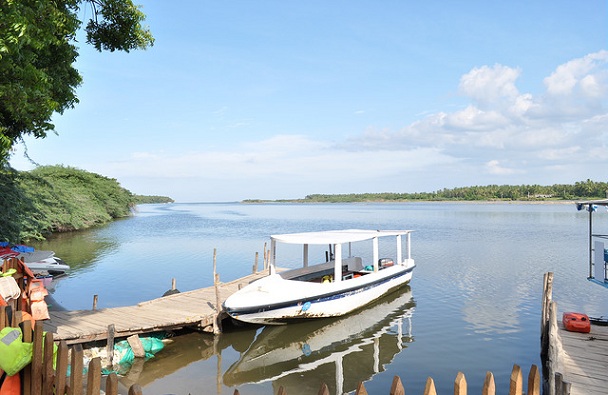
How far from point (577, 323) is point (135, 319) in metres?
11.0

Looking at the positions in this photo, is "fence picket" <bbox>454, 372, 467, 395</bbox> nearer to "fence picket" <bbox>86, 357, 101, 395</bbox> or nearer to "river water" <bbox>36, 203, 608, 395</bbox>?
"fence picket" <bbox>86, 357, 101, 395</bbox>

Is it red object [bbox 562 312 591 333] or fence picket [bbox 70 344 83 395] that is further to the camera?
red object [bbox 562 312 591 333]

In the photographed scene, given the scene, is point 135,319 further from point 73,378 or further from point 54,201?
point 54,201

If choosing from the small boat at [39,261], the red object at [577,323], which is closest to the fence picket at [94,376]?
the red object at [577,323]

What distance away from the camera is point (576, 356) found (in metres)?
8.87

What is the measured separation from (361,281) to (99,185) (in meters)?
60.0

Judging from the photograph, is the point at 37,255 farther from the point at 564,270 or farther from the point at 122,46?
the point at 564,270

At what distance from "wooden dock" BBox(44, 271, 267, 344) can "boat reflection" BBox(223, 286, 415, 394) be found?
5.78 feet

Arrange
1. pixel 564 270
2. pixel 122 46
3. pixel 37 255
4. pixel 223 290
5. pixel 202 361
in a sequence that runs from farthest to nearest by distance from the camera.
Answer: pixel 564 270, pixel 37 255, pixel 223 290, pixel 122 46, pixel 202 361

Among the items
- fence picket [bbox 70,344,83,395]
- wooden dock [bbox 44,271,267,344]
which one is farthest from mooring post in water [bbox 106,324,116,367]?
fence picket [bbox 70,344,83,395]

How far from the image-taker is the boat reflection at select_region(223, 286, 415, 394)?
1036 centimetres

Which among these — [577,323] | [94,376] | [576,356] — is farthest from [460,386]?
[577,323]

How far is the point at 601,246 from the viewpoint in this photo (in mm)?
11883

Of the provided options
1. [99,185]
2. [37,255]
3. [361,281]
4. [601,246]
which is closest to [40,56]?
[361,281]
